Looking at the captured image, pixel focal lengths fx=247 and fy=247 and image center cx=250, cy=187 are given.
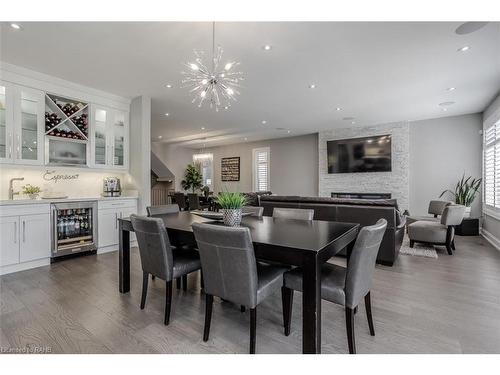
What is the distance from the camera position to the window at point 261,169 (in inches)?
367

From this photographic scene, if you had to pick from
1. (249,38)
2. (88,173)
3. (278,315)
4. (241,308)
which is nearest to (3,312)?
(241,308)

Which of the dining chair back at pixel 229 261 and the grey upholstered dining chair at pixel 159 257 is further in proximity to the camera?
the grey upholstered dining chair at pixel 159 257

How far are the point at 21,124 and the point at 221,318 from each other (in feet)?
12.9

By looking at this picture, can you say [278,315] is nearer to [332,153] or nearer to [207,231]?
[207,231]

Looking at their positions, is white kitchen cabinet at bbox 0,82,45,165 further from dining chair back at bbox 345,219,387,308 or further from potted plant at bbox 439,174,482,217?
potted plant at bbox 439,174,482,217

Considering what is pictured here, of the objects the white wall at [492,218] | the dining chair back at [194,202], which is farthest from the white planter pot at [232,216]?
the dining chair back at [194,202]

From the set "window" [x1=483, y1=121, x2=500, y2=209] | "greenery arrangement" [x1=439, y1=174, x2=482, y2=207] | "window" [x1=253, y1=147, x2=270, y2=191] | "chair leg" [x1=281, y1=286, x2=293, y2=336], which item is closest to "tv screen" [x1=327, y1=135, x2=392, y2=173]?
"greenery arrangement" [x1=439, y1=174, x2=482, y2=207]

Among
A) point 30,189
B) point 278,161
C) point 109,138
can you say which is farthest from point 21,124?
point 278,161

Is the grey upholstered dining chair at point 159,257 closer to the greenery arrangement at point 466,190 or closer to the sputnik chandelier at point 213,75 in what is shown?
the sputnik chandelier at point 213,75

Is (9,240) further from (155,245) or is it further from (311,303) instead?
(311,303)

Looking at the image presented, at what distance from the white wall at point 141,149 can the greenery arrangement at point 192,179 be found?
5.44 meters

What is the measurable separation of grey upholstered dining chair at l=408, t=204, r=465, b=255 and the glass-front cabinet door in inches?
249

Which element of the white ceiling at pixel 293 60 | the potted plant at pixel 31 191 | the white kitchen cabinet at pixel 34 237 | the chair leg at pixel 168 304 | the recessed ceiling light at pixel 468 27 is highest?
the white ceiling at pixel 293 60

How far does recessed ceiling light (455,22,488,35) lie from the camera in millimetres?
2424
